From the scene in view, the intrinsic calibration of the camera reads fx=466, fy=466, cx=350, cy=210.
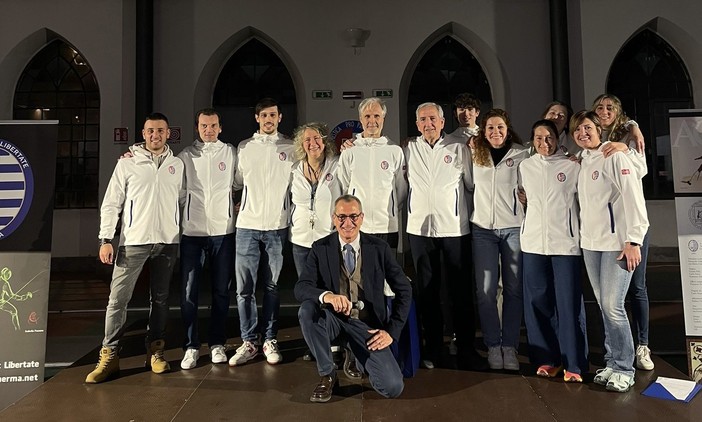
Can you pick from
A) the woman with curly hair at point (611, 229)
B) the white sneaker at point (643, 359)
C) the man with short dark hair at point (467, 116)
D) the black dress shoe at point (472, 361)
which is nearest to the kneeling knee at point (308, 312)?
the black dress shoe at point (472, 361)

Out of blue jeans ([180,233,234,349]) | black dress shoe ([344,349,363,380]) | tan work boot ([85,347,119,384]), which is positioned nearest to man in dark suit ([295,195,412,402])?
black dress shoe ([344,349,363,380])

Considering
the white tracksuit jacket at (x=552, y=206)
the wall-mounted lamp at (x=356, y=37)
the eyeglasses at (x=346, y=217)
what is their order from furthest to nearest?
the wall-mounted lamp at (x=356, y=37) < the white tracksuit jacket at (x=552, y=206) < the eyeglasses at (x=346, y=217)

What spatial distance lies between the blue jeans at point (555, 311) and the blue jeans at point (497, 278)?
0.35 ft

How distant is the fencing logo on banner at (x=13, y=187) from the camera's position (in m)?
2.91

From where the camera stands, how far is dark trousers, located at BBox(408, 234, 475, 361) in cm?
299

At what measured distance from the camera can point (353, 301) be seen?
8.66 ft

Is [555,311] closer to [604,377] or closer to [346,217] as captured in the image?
[604,377]

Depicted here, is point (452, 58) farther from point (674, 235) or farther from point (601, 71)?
point (674, 235)

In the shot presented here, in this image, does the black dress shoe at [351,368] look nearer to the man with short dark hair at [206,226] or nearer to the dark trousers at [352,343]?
the dark trousers at [352,343]

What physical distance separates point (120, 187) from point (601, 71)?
6.54 metres

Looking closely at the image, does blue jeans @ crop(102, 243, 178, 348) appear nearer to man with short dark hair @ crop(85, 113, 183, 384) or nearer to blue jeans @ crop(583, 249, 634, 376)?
man with short dark hair @ crop(85, 113, 183, 384)

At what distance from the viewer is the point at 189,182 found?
10.1ft

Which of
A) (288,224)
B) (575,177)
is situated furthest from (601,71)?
(288,224)

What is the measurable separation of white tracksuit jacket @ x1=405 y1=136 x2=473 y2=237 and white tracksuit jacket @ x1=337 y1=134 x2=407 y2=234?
12 centimetres
